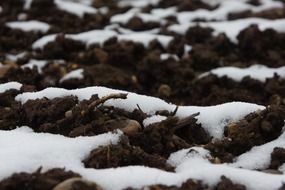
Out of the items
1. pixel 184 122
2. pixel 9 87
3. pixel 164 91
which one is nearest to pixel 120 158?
pixel 184 122

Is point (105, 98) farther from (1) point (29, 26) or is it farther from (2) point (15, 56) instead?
(1) point (29, 26)

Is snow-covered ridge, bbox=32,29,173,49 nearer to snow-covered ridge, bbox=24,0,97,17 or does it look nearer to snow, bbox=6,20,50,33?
snow, bbox=6,20,50,33

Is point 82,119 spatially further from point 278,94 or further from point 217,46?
point 217,46

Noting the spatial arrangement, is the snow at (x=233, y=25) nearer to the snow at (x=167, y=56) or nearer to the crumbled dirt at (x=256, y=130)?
the snow at (x=167, y=56)

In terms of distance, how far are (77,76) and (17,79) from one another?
432 millimetres

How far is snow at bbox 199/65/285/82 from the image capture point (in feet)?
13.6

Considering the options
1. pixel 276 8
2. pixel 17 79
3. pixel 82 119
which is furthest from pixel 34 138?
pixel 276 8

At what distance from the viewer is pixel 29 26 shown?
5.12 m

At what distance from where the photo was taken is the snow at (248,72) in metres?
4.13

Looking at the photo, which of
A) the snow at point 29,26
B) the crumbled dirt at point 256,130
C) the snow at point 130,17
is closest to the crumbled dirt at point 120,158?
the crumbled dirt at point 256,130

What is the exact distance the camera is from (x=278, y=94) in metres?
3.88

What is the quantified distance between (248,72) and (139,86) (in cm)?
82

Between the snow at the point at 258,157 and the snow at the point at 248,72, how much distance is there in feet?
4.87

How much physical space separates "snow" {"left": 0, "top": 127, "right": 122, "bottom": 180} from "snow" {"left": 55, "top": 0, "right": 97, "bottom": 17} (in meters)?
2.96
